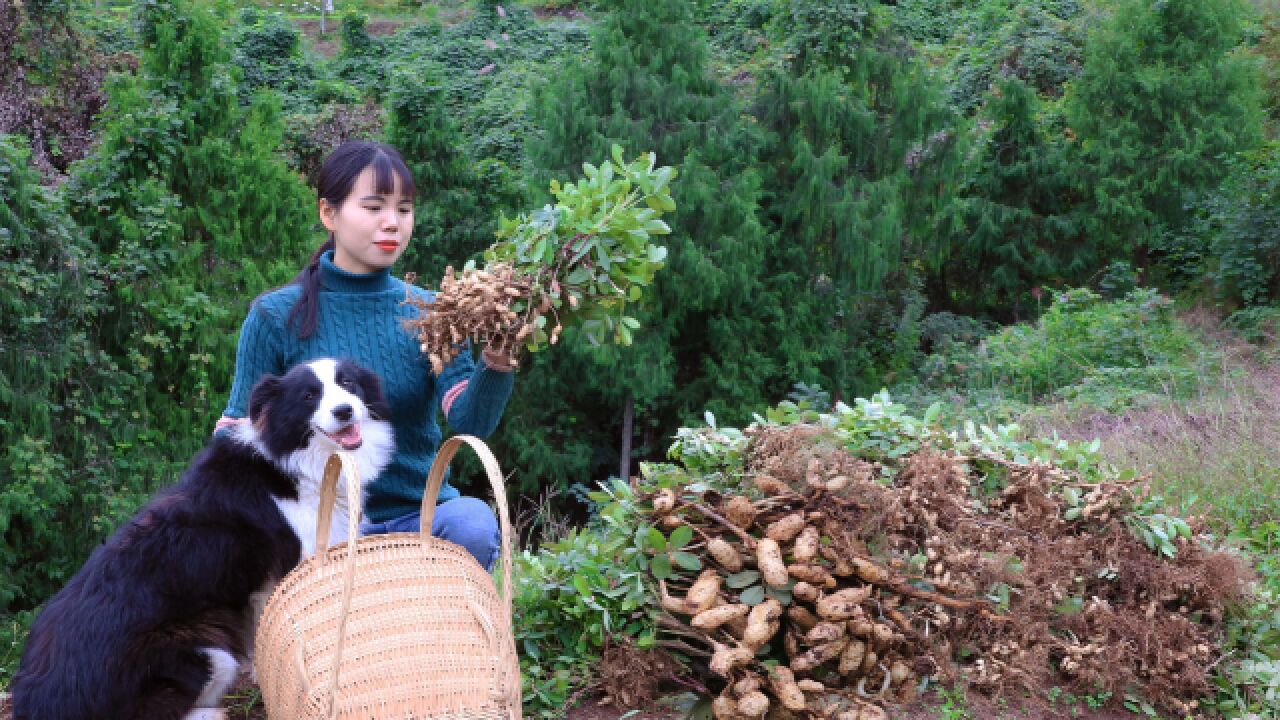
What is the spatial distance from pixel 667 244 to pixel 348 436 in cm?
1002

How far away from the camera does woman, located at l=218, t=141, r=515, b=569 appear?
10.4 ft

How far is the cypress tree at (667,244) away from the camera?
41.4 ft

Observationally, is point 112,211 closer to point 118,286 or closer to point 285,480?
point 118,286

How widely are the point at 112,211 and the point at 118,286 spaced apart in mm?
866

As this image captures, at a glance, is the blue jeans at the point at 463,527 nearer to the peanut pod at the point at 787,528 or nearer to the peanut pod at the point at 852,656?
the peanut pod at the point at 787,528

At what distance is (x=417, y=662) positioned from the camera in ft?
7.86

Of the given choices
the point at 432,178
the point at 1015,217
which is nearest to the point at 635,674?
the point at 432,178

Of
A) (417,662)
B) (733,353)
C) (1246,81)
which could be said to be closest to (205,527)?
(417,662)

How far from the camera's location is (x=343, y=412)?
2.79m

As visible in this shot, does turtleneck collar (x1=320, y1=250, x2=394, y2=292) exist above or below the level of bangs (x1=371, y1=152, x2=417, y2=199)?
below

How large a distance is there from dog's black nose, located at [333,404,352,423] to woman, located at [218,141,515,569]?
338mm

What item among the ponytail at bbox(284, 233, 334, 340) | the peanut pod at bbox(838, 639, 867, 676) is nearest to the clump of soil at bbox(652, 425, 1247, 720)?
the peanut pod at bbox(838, 639, 867, 676)

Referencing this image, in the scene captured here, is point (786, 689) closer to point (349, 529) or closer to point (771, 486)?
point (771, 486)

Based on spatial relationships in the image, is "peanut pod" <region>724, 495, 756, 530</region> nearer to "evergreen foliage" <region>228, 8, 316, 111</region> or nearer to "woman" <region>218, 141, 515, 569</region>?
"woman" <region>218, 141, 515, 569</region>
